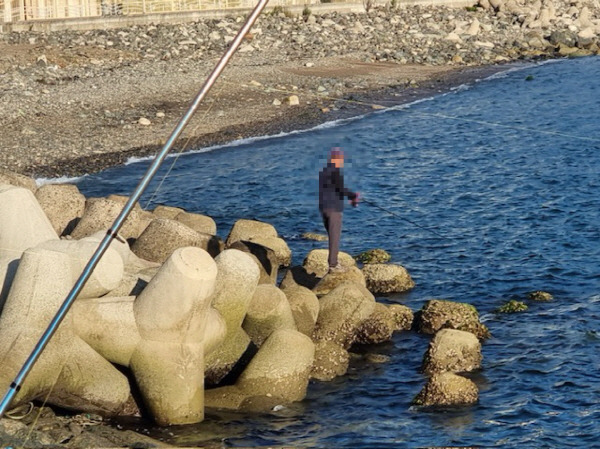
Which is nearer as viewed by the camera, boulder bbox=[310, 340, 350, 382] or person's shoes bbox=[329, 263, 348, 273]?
boulder bbox=[310, 340, 350, 382]

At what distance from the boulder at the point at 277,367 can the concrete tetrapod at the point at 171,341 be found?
3.37 feet

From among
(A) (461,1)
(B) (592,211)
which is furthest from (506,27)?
(B) (592,211)

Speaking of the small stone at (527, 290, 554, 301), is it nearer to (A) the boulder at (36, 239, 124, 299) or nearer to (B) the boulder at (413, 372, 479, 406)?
(B) the boulder at (413, 372, 479, 406)

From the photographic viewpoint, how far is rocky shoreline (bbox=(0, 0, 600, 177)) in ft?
102

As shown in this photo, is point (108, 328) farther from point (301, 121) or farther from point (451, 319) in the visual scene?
point (301, 121)

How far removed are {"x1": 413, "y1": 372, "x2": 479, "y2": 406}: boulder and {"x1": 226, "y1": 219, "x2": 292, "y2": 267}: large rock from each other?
595 centimetres

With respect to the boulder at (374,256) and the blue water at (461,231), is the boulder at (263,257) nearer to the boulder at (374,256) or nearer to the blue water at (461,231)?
the blue water at (461,231)

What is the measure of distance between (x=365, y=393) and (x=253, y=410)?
1779 mm

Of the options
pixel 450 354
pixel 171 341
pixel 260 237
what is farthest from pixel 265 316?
pixel 260 237

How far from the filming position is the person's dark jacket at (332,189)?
54.4 ft

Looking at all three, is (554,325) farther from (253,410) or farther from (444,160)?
Result: (444,160)

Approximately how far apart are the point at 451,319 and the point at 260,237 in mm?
4419

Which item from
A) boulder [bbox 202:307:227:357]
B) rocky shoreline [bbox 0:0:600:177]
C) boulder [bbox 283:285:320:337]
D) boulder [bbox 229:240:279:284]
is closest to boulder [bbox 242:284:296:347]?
boulder [bbox 283:285:320:337]

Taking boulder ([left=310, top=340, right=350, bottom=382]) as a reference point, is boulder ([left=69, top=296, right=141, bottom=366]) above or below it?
above
